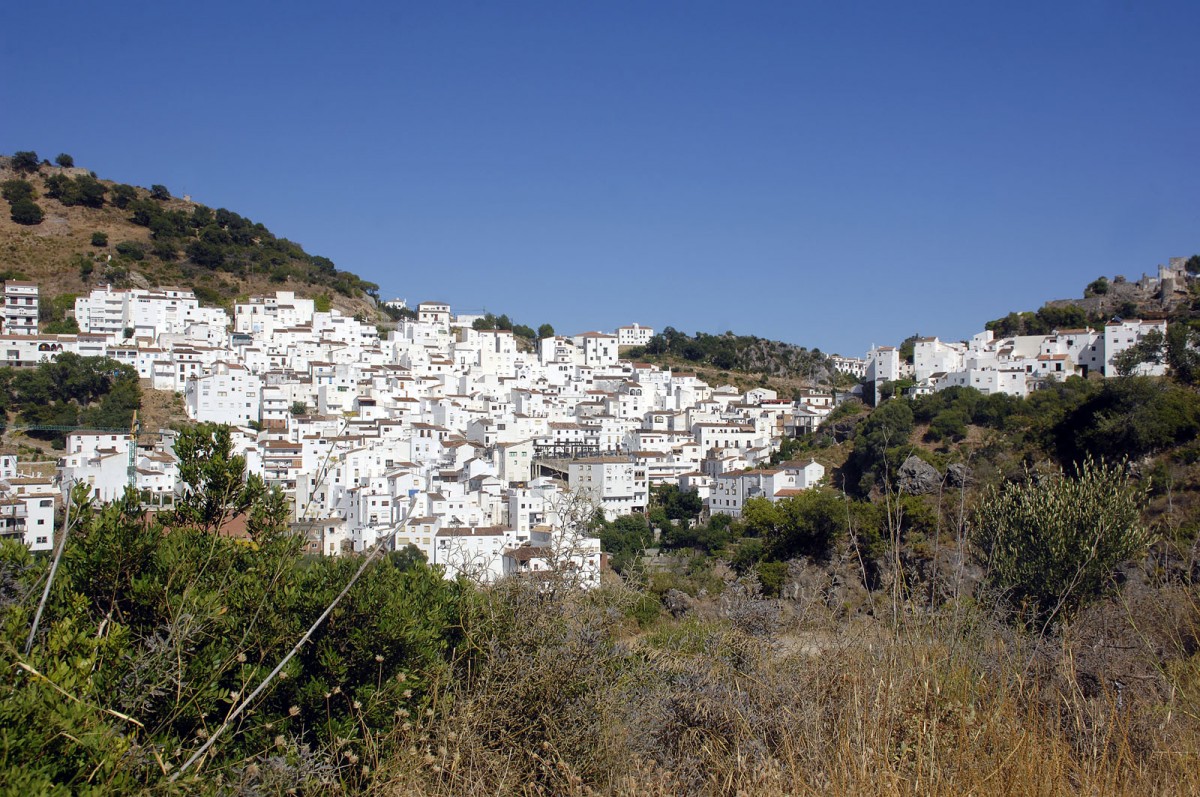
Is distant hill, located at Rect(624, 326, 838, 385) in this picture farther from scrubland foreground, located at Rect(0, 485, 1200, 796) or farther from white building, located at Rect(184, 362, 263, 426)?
scrubland foreground, located at Rect(0, 485, 1200, 796)

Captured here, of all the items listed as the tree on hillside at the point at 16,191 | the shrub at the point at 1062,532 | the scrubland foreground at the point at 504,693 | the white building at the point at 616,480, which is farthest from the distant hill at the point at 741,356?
the scrubland foreground at the point at 504,693

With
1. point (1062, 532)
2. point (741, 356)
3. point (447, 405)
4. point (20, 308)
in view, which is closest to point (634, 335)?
point (741, 356)

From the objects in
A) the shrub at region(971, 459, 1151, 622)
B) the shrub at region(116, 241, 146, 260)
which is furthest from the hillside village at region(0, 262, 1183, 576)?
the shrub at region(971, 459, 1151, 622)

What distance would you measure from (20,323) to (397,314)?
1045 inches

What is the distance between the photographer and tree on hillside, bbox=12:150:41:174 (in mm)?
59062

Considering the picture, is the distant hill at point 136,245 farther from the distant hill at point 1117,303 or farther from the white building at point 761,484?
the distant hill at point 1117,303

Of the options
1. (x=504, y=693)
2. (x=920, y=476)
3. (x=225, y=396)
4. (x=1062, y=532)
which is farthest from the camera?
(x=225, y=396)

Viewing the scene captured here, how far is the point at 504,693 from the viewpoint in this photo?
295cm

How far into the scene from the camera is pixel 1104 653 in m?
3.99

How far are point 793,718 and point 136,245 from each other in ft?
191

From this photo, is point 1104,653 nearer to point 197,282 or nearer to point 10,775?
point 10,775

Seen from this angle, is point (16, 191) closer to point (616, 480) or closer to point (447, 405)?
point (447, 405)

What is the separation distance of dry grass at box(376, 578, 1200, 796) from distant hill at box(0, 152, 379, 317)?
49111 millimetres

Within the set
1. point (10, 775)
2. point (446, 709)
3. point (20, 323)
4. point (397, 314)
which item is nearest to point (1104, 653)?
point (446, 709)
